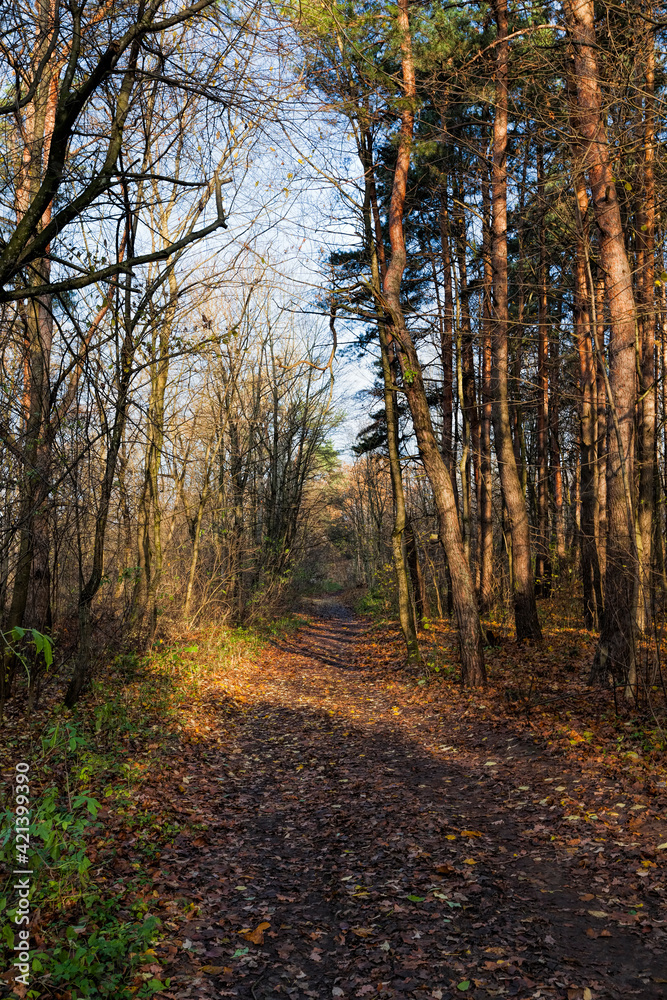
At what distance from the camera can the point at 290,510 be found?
20.5 m

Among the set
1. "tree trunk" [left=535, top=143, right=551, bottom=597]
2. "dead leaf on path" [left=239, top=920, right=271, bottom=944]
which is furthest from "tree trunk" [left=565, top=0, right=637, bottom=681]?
"tree trunk" [left=535, top=143, right=551, bottom=597]

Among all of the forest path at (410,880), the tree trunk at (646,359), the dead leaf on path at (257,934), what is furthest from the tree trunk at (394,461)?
the dead leaf on path at (257,934)

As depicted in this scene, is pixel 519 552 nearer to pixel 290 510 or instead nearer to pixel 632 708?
pixel 632 708

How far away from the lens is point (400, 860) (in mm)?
4762

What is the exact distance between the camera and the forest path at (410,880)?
3445 mm

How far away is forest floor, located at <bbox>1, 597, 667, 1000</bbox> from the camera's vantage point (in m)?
3.48

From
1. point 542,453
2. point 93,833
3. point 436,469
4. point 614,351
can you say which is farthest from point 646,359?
point 93,833

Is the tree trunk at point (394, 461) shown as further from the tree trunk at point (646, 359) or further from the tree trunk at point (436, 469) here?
the tree trunk at point (646, 359)

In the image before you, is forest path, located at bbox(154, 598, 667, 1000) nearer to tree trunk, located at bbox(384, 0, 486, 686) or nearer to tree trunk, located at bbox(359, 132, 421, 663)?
tree trunk, located at bbox(384, 0, 486, 686)

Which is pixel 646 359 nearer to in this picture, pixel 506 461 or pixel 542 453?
pixel 506 461

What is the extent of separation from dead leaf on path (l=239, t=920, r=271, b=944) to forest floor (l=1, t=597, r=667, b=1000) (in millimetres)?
19

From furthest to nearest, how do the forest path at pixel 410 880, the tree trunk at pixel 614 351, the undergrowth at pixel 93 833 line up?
the tree trunk at pixel 614 351
the forest path at pixel 410 880
the undergrowth at pixel 93 833

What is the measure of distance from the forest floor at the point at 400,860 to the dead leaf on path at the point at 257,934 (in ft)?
0.06

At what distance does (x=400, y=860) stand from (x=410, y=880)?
0.33 m
